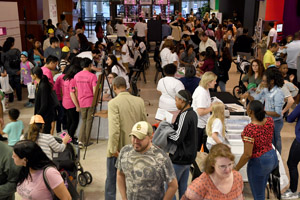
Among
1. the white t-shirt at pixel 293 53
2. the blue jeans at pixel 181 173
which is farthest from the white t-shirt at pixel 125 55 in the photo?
the blue jeans at pixel 181 173

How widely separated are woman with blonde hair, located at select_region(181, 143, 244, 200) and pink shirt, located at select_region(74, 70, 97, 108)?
359 centimetres

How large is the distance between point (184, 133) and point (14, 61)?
6.36 metres

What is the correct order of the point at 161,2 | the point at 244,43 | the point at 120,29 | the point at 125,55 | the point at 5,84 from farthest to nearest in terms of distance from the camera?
1. the point at 161,2
2. the point at 120,29
3. the point at 244,43
4. the point at 125,55
5. the point at 5,84

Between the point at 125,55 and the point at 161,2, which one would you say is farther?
the point at 161,2

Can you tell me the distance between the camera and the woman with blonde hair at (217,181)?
268cm

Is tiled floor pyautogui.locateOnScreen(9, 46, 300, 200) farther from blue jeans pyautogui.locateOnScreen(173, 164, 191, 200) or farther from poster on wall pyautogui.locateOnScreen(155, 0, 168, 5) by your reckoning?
poster on wall pyautogui.locateOnScreen(155, 0, 168, 5)

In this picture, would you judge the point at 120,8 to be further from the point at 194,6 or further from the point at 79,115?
the point at 79,115

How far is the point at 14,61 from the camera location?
348 inches

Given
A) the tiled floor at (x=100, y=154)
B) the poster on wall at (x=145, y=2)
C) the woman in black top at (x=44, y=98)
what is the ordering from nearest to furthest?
the tiled floor at (x=100, y=154) → the woman in black top at (x=44, y=98) → the poster on wall at (x=145, y=2)

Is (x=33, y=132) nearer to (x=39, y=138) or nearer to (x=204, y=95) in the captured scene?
(x=39, y=138)

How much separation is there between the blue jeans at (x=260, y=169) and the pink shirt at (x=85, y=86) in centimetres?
298

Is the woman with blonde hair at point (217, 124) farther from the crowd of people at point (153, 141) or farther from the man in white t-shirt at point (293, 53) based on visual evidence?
the man in white t-shirt at point (293, 53)

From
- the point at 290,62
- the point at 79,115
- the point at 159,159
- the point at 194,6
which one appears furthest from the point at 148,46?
the point at 194,6

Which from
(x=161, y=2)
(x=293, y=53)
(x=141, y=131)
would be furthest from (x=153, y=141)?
(x=161, y=2)
